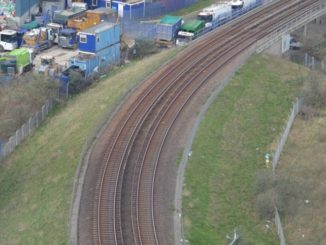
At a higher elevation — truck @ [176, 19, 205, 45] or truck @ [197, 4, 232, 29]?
truck @ [197, 4, 232, 29]

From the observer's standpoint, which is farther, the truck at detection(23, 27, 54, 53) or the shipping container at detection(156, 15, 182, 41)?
the shipping container at detection(156, 15, 182, 41)

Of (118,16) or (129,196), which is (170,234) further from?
(118,16)

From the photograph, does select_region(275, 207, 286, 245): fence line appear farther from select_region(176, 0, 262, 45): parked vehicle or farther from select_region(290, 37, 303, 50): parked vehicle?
select_region(290, 37, 303, 50): parked vehicle

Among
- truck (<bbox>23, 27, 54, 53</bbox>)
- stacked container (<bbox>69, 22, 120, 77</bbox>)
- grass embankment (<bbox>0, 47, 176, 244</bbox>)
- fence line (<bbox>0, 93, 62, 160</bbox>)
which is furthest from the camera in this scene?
truck (<bbox>23, 27, 54, 53</bbox>)

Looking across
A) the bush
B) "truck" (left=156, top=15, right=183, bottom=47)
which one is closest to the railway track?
"truck" (left=156, top=15, right=183, bottom=47)

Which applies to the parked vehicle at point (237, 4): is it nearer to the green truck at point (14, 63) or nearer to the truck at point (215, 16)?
the truck at point (215, 16)

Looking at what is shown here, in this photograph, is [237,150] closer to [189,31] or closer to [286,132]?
[286,132]

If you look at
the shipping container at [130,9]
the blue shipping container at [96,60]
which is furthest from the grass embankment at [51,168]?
the shipping container at [130,9]
